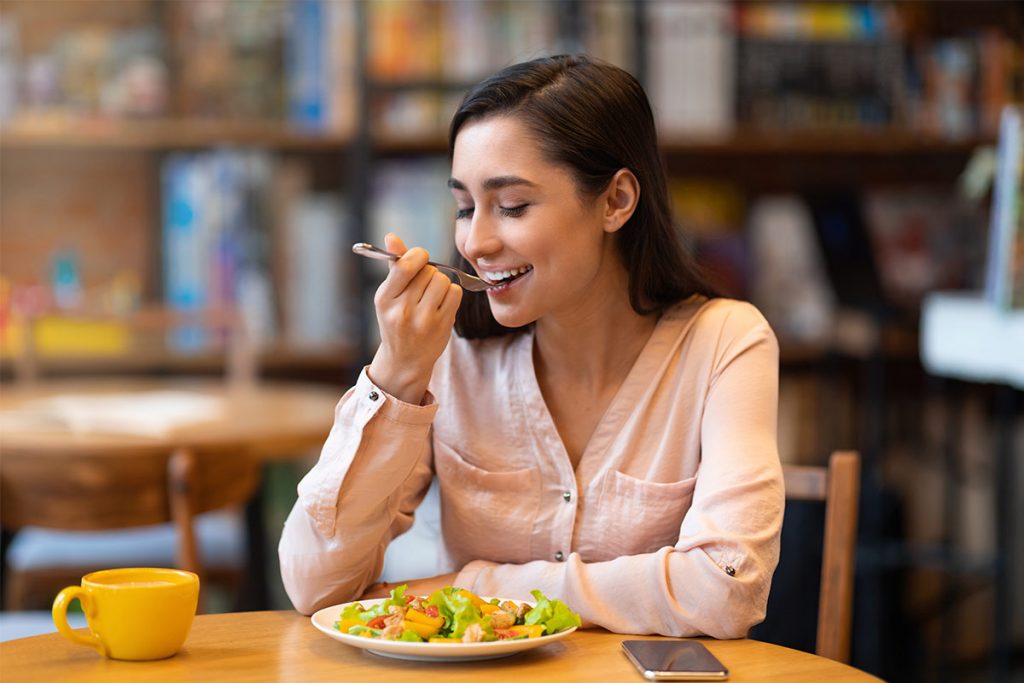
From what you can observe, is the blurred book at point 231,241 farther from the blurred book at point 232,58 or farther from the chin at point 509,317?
the chin at point 509,317

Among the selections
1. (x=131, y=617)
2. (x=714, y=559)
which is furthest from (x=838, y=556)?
(x=131, y=617)

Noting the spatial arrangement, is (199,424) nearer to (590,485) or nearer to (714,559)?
(590,485)

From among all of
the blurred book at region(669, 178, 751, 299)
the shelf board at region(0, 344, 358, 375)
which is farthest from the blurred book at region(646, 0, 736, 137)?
the shelf board at region(0, 344, 358, 375)

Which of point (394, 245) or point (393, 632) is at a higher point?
point (394, 245)

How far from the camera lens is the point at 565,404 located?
1.48m

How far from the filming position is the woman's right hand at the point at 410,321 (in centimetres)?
123

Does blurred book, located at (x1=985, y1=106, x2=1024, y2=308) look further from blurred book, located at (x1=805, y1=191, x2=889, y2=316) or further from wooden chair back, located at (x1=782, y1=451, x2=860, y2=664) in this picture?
wooden chair back, located at (x1=782, y1=451, x2=860, y2=664)

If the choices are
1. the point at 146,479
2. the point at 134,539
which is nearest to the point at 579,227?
the point at 146,479

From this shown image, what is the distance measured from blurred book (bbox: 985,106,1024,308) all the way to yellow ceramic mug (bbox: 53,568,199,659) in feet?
5.44

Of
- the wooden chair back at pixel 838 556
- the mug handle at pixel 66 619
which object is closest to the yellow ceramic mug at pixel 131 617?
the mug handle at pixel 66 619

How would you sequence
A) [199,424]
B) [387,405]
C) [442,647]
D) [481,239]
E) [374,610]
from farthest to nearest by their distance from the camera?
[199,424]
[481,239]
[387,405]
[374,610]
[442,647]

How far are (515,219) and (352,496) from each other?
0.32 meters

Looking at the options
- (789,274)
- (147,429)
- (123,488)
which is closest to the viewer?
(123,488)

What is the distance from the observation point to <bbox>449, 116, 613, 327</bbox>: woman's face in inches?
53.7
